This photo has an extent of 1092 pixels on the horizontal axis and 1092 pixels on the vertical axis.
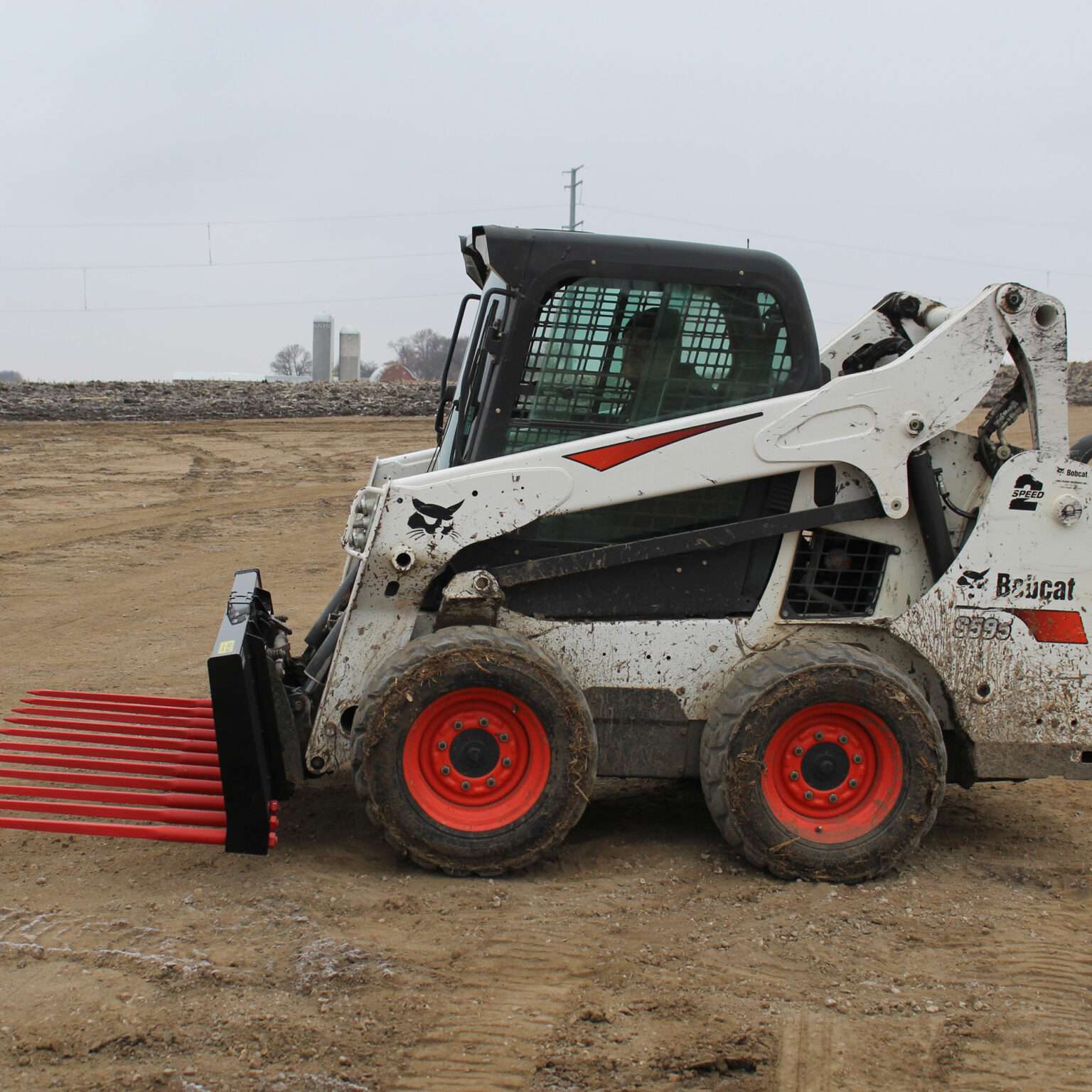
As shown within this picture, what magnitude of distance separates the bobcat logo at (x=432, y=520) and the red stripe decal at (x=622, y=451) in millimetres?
480

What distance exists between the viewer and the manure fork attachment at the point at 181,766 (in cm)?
444

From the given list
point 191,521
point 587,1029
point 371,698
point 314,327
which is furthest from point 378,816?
point 314,327

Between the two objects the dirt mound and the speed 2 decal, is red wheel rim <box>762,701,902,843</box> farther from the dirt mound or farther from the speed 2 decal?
the dirt mound

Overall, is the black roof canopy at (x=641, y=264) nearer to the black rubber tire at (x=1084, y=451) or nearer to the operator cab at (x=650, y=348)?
the operator cab at (x=650, y=348)

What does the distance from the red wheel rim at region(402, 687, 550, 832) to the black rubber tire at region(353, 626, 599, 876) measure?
0.04 m

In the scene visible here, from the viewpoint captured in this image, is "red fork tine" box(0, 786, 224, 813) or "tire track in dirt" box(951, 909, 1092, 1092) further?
"red fork tine" box(0, 786, 224, 813)

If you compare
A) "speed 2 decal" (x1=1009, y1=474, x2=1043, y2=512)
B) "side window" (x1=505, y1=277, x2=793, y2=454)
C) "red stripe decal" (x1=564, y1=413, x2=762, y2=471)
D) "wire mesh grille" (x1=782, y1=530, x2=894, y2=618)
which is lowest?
"wire mesh grille" (x1=782, y1=530, x2=894, y2=618)

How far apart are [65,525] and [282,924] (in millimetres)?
10050

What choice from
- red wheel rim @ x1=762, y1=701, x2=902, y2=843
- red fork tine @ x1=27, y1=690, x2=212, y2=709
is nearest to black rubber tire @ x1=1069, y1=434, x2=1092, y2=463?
red wheel rim @ x1=762, y1=701, x2=902, y2=843

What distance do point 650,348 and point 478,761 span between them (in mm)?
1682

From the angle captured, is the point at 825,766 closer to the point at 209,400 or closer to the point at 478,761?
the point at 478,761

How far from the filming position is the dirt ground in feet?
11.1

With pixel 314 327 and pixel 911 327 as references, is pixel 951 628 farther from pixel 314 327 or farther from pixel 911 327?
pixel 314 327

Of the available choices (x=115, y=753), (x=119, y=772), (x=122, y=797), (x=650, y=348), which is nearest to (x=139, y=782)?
(x=122, y=797)
